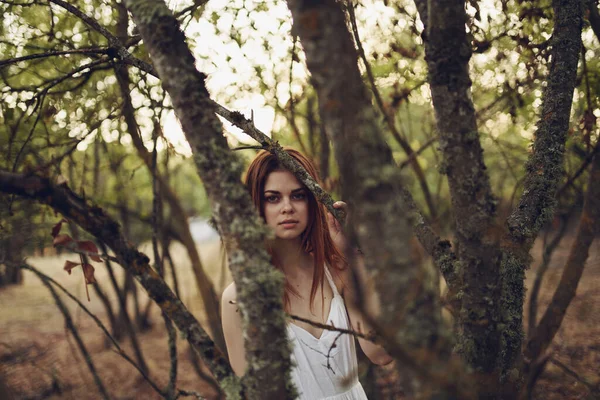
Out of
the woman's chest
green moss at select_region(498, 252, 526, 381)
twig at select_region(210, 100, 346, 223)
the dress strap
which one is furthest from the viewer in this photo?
the dress strap

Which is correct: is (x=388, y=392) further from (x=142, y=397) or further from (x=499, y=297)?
(x=499, y=297)

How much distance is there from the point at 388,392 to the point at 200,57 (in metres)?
4.18

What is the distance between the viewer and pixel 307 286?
8.56ft

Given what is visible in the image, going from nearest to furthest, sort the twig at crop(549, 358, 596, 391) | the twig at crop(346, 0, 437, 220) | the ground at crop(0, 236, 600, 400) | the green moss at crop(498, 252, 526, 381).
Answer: the green moss at crop(498, 252, 526, 381), the twig at crop(549, 358, 596, 391), the twig at crop(346, 0, 437, 220), the ground at crop(0, 236, 600, 400)

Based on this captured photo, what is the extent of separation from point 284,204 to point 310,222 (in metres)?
0.30

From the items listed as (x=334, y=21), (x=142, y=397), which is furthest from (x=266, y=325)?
(x=142, y=397)

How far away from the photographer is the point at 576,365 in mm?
5680

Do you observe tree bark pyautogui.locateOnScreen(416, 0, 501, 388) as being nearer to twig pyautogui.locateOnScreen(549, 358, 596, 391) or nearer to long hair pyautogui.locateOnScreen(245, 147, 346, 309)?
twig pyautogui.locateOnScreen(549, 358, 596, 391)

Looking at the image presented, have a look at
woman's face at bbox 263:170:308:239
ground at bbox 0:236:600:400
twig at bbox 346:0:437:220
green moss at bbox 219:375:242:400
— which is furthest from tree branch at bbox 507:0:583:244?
ground at bbox 0:236:600:400

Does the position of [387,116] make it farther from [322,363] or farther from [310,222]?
[322,363]

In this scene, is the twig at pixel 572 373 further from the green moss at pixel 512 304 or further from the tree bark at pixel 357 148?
the tree bark at pixel 357 148

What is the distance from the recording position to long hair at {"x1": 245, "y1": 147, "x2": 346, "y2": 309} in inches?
96.3

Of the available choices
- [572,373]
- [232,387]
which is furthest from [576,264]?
[232,387]

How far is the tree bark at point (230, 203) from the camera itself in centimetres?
108
